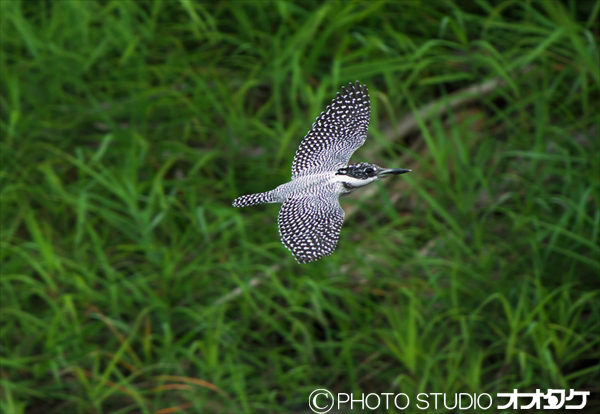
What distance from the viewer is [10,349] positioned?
12.4 feet

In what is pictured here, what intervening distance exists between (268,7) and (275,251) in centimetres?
116

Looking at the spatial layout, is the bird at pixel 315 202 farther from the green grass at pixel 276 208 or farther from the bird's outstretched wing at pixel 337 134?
the green grass at pixel 276 208

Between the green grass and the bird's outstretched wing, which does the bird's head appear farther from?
the green grass

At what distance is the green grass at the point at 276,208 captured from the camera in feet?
12.0

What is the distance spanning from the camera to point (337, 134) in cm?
254

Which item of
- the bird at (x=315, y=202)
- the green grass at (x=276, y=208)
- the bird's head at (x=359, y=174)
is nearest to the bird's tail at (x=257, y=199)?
the bird at (x=315, y=202)

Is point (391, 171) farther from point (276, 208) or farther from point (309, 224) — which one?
point (276, 208)

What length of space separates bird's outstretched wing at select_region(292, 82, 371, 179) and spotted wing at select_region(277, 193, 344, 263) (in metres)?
0.18

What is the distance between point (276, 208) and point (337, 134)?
132 cm

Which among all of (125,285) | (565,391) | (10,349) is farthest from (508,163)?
(10,349)

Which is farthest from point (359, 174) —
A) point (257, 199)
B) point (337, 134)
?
point (337, 134)

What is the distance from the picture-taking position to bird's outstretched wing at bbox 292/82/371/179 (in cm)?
242

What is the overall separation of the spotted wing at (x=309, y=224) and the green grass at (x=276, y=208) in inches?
57.9

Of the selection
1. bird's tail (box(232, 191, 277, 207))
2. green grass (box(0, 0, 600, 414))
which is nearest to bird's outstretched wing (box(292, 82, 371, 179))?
bird's tail (box(232, 191, 277, 207))
